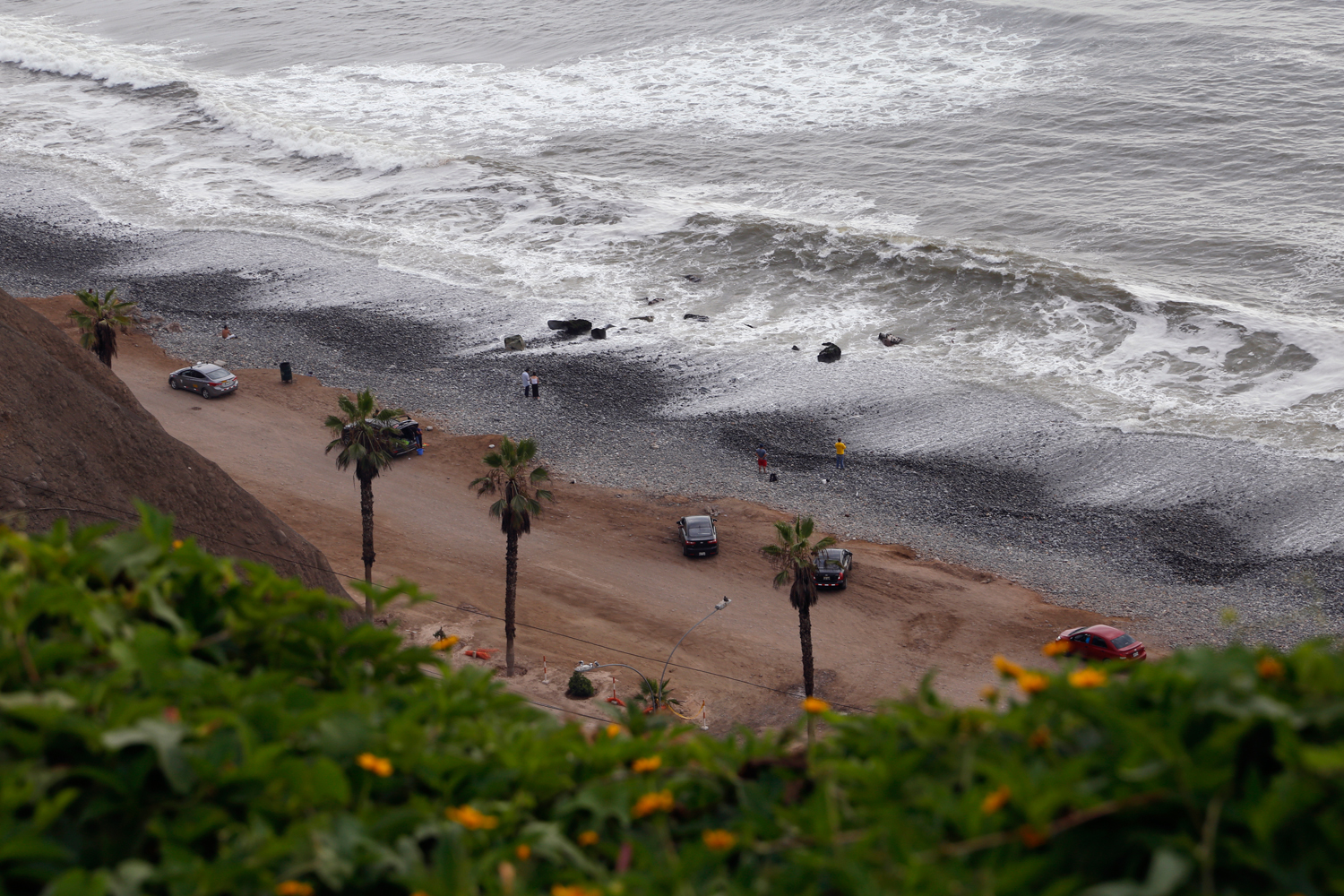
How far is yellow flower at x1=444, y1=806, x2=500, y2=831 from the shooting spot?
4.91 metres

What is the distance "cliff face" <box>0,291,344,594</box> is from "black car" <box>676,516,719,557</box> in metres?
13.2

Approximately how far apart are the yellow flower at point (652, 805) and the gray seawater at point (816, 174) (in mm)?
38278

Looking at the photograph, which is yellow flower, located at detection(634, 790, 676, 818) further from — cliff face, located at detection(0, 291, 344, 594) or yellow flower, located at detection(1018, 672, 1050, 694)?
cliff face, located at detection(0, 291, 344, 594)

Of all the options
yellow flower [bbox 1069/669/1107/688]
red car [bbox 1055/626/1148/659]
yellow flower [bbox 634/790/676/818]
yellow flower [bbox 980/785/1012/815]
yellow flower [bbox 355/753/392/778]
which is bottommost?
red car [bbox 1055/626/1148/659]

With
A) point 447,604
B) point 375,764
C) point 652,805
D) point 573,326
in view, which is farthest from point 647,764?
point 573,326

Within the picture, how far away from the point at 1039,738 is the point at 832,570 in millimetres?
27350

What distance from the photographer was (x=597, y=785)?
5496 millimetres

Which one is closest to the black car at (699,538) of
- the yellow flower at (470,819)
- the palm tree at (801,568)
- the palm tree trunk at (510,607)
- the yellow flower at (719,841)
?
the palm tree at (801,568)

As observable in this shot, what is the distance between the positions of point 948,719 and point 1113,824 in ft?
2.94

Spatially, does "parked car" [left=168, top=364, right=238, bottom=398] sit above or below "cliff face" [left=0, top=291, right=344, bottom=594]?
below

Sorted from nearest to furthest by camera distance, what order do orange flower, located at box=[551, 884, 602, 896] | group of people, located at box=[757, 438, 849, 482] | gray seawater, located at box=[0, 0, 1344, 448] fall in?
1. orange flower, located at box=[551, 884, 602, 896]
2. group of people, located at box=[757, 438, 849, 482]
3. gray seawater, located at box=[0, 0, 1344, 448]

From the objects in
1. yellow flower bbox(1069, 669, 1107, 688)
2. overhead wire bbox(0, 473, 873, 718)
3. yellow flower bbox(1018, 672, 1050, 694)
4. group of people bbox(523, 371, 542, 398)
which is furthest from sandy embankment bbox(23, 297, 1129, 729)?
yellow flower bbox(1069, 669, 1107, 688)

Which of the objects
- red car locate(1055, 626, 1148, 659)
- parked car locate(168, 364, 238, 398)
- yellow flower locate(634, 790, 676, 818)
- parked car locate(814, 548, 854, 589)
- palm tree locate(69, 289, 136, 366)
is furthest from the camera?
parked car locate(168, 364, 238, 398)

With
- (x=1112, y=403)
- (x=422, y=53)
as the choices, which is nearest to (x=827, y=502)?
(x=1112, y=403)
